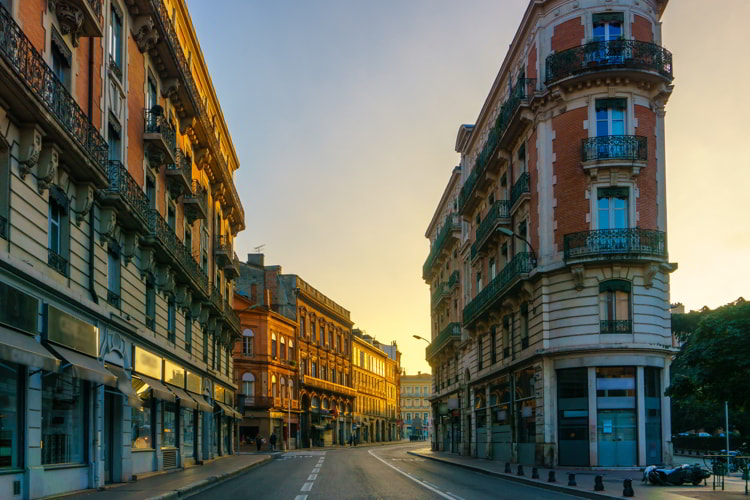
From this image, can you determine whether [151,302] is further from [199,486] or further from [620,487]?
[620,487]

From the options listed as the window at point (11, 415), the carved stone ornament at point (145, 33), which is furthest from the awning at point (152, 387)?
the carved stone ornament at point (145, 33)

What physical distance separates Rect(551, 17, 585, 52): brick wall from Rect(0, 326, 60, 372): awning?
24.1 meters

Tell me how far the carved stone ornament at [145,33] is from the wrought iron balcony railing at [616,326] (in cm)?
1885

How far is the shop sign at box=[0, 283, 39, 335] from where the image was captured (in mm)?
14637

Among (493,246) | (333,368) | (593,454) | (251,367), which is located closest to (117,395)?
(593,454)

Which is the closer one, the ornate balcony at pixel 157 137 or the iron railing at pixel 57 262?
the iron railing at pixel 57 262

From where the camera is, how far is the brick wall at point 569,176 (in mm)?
31500

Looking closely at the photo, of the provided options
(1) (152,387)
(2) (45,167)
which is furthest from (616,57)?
(2) (45,167)

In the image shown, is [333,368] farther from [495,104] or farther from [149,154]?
[149,154]

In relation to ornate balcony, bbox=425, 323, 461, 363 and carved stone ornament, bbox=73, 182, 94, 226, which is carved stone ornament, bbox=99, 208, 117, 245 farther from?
ornate balcony, bbox=425, 323, 461, 363

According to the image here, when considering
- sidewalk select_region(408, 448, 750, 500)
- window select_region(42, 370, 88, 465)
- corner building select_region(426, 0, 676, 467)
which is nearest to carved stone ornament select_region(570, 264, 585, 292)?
corner building select_region(426, 0, 676, 467)

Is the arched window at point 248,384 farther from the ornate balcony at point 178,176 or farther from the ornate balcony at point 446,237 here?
the ornate balcony at point 178,176

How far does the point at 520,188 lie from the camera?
35500mm

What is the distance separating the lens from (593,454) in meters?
29.8
